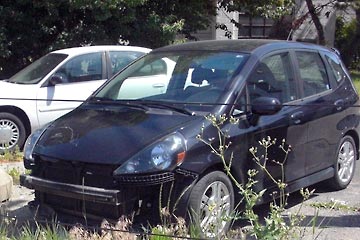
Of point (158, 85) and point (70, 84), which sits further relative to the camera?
point (70, 84)

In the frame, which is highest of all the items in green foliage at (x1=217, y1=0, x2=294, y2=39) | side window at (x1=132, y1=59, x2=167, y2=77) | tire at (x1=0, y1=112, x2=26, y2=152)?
green foliage at (x1=217, y1=0, x2=294, y2=39)

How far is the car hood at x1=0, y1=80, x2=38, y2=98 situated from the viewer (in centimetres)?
909

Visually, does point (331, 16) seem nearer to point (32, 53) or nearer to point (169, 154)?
point (32, 53)

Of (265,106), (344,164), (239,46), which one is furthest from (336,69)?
(265,106)

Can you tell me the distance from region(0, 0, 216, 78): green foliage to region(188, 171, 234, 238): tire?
287 inches

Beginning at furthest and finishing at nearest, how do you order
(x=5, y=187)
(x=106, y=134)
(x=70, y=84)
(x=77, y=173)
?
Result: (x=70, y=84)
(x=5, y=187)
(x=106, y=134)
(x=77, y=173)

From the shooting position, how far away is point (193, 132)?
515 cm

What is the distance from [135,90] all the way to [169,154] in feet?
4.81

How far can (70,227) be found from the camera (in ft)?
16.1

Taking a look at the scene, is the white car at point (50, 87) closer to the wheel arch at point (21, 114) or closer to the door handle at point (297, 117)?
the wheel arch at point (21, 114)

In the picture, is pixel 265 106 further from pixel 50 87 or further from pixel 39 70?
pixel 39 70

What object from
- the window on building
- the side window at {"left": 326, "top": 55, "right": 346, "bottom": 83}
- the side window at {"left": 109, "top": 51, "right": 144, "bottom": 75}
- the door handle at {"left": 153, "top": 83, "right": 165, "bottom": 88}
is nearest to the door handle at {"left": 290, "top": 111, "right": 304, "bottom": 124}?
the side window at {"left": 326, "top": 55, "right": 346, "bottom": 83}

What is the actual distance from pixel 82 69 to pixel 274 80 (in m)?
4.12

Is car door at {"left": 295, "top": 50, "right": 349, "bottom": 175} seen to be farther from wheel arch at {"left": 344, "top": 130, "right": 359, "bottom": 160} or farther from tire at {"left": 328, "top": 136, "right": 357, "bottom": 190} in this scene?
wheel arch at {"left": 344, "top": 130, "right": 359, "bottom": 160}
